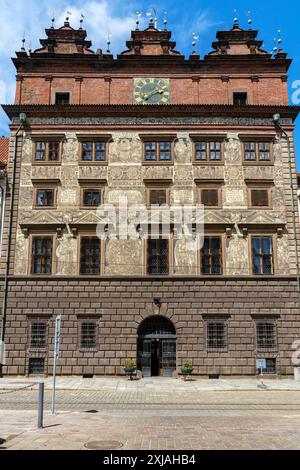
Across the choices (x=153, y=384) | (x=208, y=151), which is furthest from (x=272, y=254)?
(x=153, y=384)

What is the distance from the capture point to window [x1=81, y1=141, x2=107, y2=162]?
2488 cm

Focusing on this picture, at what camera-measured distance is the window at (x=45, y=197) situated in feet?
79.9

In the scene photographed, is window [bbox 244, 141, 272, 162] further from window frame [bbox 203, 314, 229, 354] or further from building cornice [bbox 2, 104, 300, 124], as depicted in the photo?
window frame [bbox 203, 314, 229, 354]

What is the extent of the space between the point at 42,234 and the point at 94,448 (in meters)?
16.5

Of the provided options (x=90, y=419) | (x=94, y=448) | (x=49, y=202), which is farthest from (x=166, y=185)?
(x=94, y=448)

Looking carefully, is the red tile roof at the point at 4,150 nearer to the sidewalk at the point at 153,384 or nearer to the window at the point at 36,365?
the window at the point at 36,365

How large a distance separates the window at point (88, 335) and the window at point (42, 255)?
3.30 m

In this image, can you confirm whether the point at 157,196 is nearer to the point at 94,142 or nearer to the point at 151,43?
the point at 94,142

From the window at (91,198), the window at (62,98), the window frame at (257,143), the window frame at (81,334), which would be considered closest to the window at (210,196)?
the window frame at (257,143)

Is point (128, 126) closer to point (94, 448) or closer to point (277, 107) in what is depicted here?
point (277, 107)

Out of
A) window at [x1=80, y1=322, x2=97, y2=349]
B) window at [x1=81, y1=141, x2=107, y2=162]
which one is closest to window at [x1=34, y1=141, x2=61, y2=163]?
window at [x1=81, y1=141, x2=107, y2=162]

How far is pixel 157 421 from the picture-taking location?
452 inches

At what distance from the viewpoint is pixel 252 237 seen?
937 inches

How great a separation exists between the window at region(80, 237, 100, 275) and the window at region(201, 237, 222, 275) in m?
5.35
